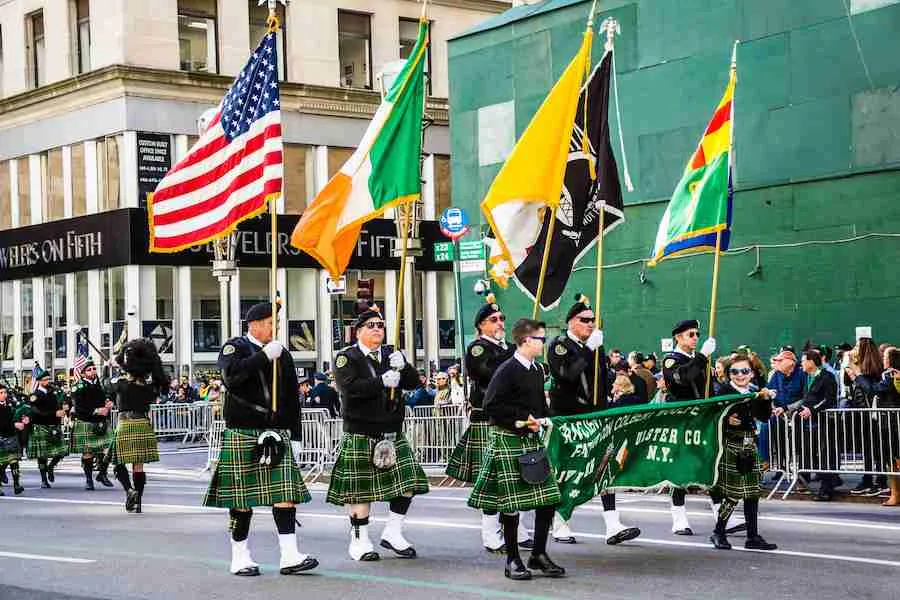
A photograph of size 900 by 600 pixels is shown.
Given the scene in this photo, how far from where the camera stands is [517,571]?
9.71m

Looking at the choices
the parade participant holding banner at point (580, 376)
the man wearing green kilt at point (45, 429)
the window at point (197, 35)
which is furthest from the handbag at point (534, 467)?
the window at point (197, 35)

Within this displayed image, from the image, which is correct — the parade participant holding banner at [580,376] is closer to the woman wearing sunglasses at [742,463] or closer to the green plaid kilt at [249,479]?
the woman wearing sunglasses at [742,463]

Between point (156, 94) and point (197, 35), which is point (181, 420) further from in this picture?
point (197, 35)

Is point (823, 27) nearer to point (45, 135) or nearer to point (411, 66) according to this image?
point (411, 66)

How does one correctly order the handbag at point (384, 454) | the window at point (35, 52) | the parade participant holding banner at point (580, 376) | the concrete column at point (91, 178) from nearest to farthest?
the handbag at point (384, 454) < the parade participant holding banner at point (580, 376) < the concrete column at point (91, 178) < the window at point (35, 52)

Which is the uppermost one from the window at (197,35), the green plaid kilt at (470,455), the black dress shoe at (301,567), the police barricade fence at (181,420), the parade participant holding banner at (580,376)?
the window at (197,35)

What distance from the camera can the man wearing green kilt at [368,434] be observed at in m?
10.8

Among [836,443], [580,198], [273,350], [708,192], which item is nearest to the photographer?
[273,350]

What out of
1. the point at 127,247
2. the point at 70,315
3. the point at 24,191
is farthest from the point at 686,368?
the point at 24,191

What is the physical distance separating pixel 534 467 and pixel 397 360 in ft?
4.71

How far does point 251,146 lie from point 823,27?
1227 cm

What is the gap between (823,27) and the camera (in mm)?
21438

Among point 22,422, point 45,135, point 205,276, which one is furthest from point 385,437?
point 45,135

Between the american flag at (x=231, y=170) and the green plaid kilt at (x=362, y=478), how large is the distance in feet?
6.58
